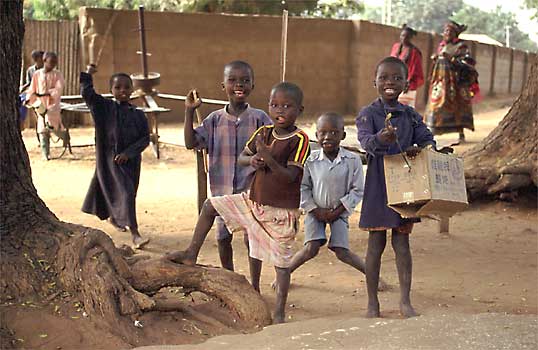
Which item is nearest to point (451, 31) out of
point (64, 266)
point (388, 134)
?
point (388, 134)

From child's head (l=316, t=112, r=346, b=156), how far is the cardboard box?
24.9 inches

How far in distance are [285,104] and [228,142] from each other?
0.65 meters

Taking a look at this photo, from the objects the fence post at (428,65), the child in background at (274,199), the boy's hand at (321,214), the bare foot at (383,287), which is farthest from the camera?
the fence post at (428,65)

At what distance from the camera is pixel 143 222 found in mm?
6844

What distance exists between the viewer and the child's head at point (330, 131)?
4352 mm

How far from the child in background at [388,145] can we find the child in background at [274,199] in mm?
376

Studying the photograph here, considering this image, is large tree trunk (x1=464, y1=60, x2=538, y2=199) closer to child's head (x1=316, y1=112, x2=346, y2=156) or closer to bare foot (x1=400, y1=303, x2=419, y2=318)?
child's head (x1=316, y1=112, x2=346, y2=156)

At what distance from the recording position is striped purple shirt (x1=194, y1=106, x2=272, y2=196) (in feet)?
14.2

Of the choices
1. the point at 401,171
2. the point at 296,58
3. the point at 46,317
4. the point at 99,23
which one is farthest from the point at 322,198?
the point at 296,58

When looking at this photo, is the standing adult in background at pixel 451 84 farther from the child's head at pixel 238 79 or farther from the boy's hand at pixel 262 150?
the boy's hand at pixel 262 150

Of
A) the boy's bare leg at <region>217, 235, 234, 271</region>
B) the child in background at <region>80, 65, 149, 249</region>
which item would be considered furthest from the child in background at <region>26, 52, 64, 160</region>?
the boy's bare leg at <region>217, 235, 234, 271</region>

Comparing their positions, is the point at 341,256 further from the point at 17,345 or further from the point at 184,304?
the point at 17,345

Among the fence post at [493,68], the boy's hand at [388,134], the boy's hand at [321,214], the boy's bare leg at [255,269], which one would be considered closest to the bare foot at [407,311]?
the boy's hand at [321,214]

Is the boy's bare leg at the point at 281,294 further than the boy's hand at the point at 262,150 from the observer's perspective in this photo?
Yes
